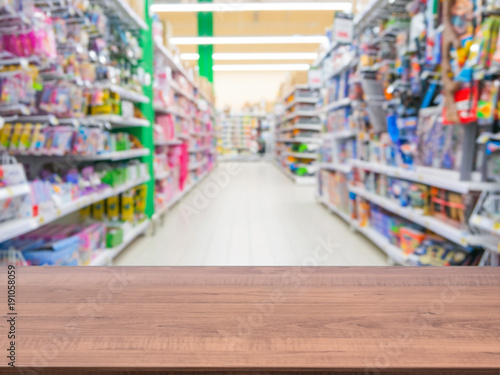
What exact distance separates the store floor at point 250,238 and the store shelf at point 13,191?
1.43 meters

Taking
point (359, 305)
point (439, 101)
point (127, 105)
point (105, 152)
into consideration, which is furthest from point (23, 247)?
point (439, 101)

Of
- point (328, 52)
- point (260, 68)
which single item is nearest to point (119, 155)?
point (328, 52)

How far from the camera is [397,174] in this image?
3191mm

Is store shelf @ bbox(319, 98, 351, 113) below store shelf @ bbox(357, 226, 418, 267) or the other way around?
the other way around

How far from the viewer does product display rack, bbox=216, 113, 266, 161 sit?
64.4ft

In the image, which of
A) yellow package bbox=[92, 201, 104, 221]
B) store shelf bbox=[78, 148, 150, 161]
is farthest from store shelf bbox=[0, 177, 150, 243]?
yellow package bbox=[92, 201, 104, 221]

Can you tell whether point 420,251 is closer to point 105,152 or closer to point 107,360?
point 105,152

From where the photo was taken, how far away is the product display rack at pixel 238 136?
773 inches

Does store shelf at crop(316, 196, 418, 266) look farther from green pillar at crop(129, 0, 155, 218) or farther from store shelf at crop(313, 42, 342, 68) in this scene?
store shelf at crop(313, 42, 342, 68)

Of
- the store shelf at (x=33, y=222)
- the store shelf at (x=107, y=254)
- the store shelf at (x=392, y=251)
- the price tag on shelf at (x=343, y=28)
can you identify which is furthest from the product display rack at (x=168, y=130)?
the store shelf at (x=392, y=251)

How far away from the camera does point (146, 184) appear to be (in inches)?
174

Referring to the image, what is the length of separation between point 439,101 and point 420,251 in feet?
3.35

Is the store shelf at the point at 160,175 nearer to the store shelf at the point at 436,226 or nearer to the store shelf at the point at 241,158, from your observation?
the store shelf at the point at 436,226

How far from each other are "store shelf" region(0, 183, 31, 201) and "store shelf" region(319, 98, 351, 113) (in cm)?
378
